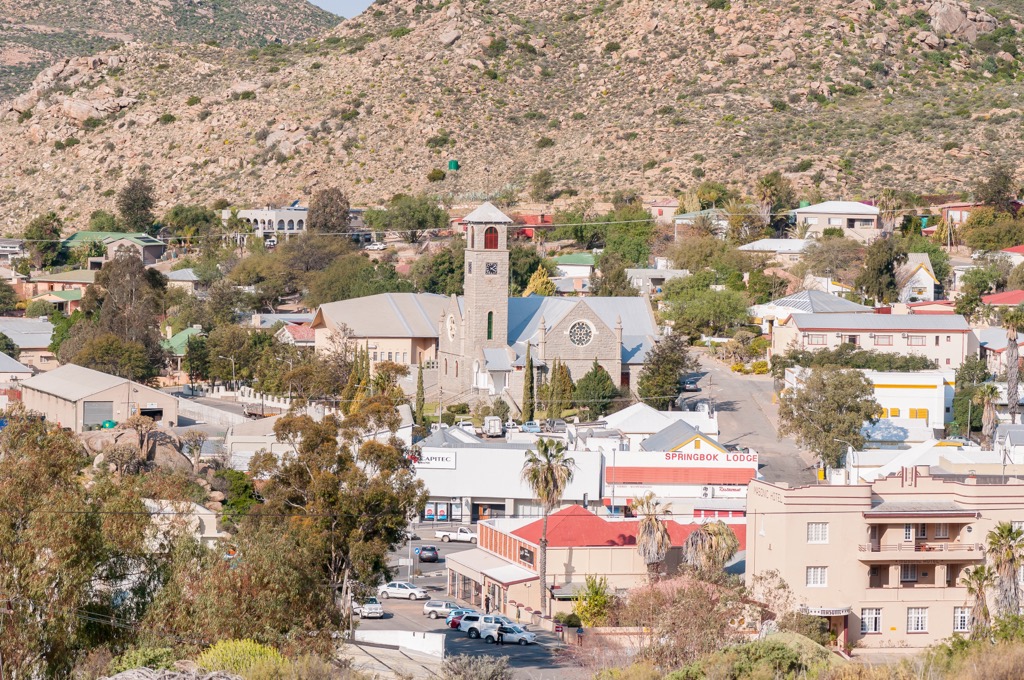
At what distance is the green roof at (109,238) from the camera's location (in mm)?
127750

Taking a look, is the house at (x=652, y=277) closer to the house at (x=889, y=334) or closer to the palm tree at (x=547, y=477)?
the house at (x=889, y=334)

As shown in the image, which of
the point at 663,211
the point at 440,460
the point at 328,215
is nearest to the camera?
the point at 440,460

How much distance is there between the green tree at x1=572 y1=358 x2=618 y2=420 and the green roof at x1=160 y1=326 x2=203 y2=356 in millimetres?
27432

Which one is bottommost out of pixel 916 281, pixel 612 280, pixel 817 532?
pixel 817 532

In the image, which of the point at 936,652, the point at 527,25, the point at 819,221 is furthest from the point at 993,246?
the point at 936,652

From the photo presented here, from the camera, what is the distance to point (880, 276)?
94.9 metres

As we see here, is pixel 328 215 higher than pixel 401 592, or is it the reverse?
pixel 328 215

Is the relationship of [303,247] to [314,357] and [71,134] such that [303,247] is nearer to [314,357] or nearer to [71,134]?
[314,357]

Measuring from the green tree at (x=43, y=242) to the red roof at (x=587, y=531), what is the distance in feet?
266

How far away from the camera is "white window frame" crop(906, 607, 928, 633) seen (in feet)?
161

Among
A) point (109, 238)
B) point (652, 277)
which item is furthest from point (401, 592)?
point (109, 238)

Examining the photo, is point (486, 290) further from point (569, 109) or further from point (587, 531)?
point (569, 109)

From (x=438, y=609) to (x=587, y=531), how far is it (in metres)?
6.00

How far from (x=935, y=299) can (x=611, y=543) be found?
4976 cm
